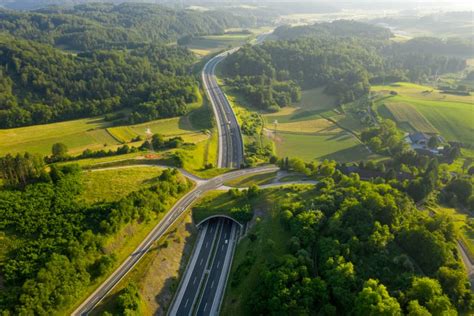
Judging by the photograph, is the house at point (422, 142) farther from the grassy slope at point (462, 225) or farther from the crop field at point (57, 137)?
the crop field at point (57, 137)

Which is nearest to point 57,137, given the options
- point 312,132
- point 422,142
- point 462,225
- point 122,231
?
point 122,231

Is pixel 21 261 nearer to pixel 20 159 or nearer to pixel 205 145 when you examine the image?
pixel 20 159

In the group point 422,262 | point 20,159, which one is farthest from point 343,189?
point 20,159

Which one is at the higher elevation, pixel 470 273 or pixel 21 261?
pixel 21 261

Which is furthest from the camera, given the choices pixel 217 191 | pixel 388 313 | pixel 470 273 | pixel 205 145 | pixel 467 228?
pixel 205 145

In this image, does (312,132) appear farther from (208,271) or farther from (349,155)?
(208,271)

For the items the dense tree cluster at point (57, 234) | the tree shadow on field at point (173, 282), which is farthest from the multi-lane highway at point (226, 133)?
the tree shadow on field at point (173, 282)
